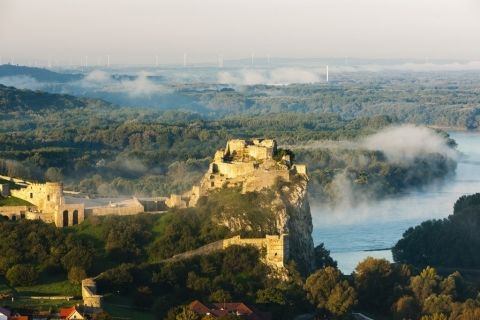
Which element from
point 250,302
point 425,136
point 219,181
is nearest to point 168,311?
point 250,302

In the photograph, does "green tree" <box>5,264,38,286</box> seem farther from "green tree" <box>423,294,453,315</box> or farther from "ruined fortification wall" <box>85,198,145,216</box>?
"green tree" <box>423,294,453,315</box>

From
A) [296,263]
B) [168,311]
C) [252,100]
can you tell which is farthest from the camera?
[252,100]

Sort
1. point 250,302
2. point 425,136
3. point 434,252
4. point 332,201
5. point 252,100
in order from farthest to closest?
point 252,100 < point 425,136 < point 332,201 < point 434,252 < point 250,302

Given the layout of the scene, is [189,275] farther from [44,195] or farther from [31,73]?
[31,73]

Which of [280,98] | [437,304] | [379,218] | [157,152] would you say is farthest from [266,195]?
[280,98]

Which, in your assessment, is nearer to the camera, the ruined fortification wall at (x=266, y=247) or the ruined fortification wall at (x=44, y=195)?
the ruined fortification wall at (x=266, y=247)

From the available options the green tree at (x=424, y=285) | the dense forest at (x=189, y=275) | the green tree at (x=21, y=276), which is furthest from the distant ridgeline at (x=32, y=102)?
the green tree at (x=21, y=276)

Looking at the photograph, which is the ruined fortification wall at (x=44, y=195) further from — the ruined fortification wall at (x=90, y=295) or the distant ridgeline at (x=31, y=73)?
the distant ridgeline at (x=31, y=73)

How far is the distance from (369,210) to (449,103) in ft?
279

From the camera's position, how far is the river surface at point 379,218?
44.8m

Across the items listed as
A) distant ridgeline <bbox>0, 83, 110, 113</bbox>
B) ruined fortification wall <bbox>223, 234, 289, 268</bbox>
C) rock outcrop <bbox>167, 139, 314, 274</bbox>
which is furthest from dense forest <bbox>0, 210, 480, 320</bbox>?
distant ridgeline <bbox>0, 83, 110, 113</bbox>

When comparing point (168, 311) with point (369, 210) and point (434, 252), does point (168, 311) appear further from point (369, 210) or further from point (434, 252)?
point (369, 210)

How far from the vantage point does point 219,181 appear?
35.6 metres

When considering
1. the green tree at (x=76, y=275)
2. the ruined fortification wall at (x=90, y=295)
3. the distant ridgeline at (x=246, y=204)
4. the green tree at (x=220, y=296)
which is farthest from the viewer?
the distant ridgeline at (x=246, y=204)
